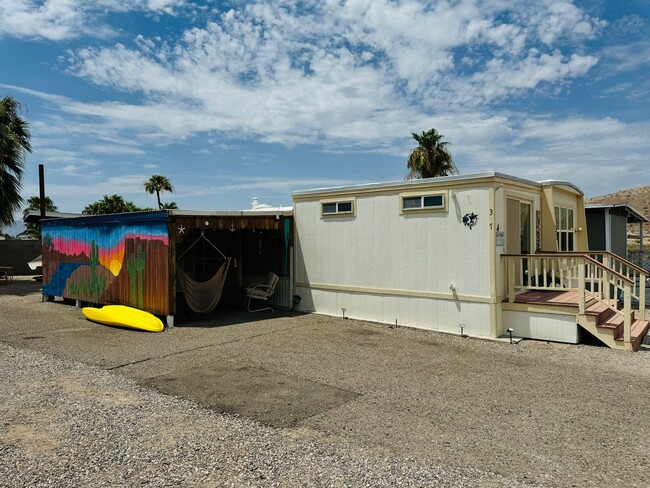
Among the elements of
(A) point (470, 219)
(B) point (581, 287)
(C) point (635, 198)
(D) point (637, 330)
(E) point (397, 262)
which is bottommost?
(D) point (637, 330)

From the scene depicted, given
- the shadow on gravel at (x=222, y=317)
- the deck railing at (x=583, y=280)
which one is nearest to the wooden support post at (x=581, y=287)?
the deck railing at (x=583, y=280)

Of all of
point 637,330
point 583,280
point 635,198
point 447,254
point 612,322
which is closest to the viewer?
point 583,280

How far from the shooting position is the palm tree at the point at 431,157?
2264 cm

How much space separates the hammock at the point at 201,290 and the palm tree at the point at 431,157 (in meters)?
14.4

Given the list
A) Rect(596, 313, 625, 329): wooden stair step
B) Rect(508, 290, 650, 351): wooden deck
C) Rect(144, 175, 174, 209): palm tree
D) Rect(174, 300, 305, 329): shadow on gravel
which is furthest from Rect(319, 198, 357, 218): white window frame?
Rect(144, 175, 174, 209): palm tree

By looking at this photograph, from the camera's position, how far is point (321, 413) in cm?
466

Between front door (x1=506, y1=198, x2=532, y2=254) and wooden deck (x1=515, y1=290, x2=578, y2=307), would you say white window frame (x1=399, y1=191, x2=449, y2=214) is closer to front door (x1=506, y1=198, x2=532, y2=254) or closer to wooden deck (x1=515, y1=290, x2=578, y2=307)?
front door (x1=506, y1=198, x2=532, y2=254)

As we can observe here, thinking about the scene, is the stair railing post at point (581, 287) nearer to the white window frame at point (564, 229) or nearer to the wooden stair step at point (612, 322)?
the wooden stair step at point (612, 322)

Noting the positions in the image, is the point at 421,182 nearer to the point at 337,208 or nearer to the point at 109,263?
the point at 337,208

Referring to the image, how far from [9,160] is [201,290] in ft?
39.7

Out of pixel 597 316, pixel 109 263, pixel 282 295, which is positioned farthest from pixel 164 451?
pixel 109 263

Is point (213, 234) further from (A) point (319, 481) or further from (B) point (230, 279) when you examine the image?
(A) point (319, 481)

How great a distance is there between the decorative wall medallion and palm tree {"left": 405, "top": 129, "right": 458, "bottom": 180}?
48.2 feet

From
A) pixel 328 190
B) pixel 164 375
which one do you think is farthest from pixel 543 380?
pixel 328 190
